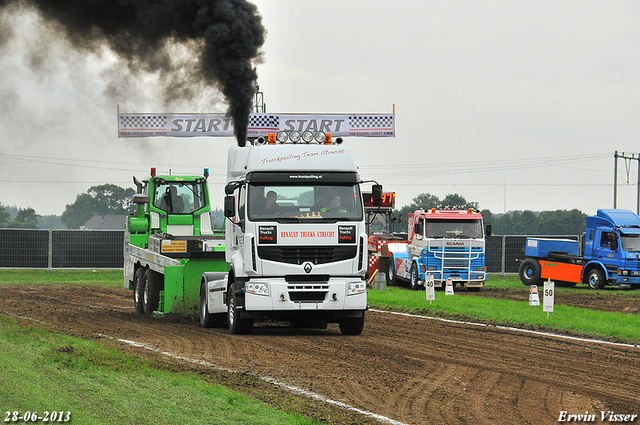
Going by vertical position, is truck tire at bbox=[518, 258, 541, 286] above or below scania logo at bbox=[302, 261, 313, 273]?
below

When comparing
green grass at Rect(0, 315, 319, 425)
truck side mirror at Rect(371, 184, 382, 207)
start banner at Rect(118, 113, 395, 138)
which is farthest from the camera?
start banner at Rect(118, 113, 395, 138)

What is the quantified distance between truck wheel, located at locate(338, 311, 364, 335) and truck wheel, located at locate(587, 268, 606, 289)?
75.8ft

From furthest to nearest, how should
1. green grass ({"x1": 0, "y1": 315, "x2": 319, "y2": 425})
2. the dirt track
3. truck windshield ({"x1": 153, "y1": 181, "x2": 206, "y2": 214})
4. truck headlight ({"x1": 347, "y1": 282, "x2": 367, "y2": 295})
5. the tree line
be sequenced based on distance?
the tree line < truck windshield ({"x1": 153, "y1": 181, "x2": 206, "y2": 214}) < truck headlight ({"x1": 347, "y1": 282, "x2": 367, "y2": 295}) < the dirt track < green grass ({"x1": 0, "y1": 315, "x2": 319, "y2": 425})

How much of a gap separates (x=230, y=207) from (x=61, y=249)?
88.6ft

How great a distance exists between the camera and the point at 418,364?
12.2 m

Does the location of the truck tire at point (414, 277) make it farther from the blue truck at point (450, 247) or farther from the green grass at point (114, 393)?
the green grass at point (114, 393)

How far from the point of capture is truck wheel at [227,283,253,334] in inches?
606

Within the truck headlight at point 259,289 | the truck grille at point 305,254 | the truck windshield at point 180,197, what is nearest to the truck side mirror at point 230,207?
the truck grille at point 305,254

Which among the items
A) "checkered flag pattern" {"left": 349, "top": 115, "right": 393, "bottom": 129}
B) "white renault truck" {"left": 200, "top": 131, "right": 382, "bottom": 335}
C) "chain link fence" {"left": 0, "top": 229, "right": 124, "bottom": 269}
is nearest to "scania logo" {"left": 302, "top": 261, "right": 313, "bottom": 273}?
"white renault truck" {"left": 200, "top": 131, "right": 382, "bottom": 335}

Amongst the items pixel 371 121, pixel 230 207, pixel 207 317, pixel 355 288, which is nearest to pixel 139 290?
pixel 207 317

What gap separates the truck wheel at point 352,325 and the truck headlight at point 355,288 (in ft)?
2.84

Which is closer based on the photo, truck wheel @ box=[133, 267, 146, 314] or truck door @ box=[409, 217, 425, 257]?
truck wheel @ box=[133, 267, 146, 314]

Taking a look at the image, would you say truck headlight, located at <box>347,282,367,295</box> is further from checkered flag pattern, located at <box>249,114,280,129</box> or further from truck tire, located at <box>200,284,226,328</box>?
checkered flag pattern, located at <box>249,114,280,129</box>

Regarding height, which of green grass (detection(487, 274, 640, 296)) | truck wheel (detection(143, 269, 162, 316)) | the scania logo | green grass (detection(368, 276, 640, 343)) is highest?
the scania logo
